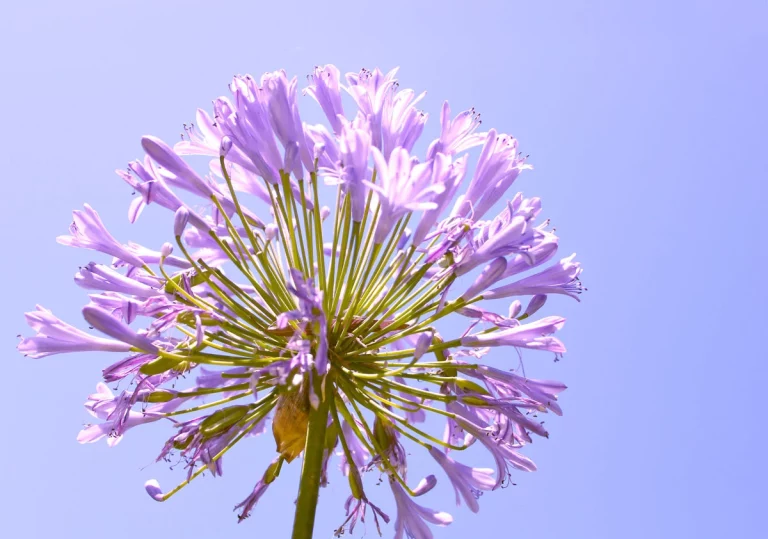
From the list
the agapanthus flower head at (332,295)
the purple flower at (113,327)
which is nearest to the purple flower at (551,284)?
the agapanthus flower head at (332,295)

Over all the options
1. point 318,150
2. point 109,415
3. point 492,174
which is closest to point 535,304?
point 492,174

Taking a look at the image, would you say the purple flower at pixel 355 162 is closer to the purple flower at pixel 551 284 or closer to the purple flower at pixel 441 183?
the purple flower at pixel 441 183

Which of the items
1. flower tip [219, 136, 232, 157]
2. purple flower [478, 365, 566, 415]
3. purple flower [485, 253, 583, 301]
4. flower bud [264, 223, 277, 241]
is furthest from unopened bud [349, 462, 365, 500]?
flower tip [219, 136, 232, 157]

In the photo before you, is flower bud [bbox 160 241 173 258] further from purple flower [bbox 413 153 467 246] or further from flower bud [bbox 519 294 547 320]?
flower bud [bbox 519 294 547 320]

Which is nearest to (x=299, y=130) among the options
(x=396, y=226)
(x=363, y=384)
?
(x=396, y=226)

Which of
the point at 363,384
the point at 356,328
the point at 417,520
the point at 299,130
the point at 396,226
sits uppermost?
the point at 299,130

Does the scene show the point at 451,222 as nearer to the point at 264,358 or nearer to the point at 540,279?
the point at 540,279
